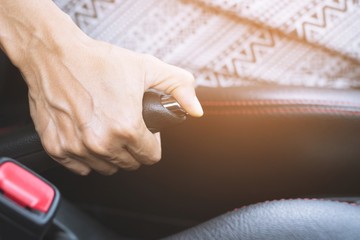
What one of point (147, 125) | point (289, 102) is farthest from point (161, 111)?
point (289, 102)

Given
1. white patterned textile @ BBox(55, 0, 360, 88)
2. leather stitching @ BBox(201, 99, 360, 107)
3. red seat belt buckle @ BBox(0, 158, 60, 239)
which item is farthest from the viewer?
white patterned textile @ BBox(55, 0, 360, 88)

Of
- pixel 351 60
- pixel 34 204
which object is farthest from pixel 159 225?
pixel 351 60

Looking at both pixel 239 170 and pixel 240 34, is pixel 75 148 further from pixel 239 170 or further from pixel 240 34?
pixel 240 34

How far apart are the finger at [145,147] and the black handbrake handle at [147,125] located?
0.05 ft

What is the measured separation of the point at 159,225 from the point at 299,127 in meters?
0.42

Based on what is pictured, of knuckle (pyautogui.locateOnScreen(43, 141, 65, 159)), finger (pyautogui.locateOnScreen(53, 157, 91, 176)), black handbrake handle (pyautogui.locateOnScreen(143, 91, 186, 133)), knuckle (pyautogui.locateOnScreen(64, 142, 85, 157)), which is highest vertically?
black handbrake handle (pyautogui.locateOnScreen(143, 91, 186, 133))

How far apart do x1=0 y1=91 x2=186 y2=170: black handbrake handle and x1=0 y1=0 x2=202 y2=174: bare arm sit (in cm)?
1

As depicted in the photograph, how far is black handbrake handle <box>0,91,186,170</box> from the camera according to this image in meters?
0.56

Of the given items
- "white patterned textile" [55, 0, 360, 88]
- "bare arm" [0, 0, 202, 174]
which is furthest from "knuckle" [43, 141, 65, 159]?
"white patterned textile" [55, 0, 360, 88]

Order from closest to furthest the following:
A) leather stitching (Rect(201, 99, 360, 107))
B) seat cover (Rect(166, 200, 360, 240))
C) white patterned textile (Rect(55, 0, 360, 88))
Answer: seat cover (Rect(166, 200, 360, 240)), leather stitching (Rect(201, 99, 360, 107)), white patterned textile (Rect(55, 0, 360, 88))

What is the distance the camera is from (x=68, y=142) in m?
0.61

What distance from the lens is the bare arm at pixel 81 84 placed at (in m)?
0.60

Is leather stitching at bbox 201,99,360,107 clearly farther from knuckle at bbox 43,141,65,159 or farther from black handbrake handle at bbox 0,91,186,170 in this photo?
knuckle at bbox 43,141,65,159

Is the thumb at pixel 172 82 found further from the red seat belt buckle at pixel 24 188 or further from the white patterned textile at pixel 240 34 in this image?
the white patterned textile at pixel 240 34
